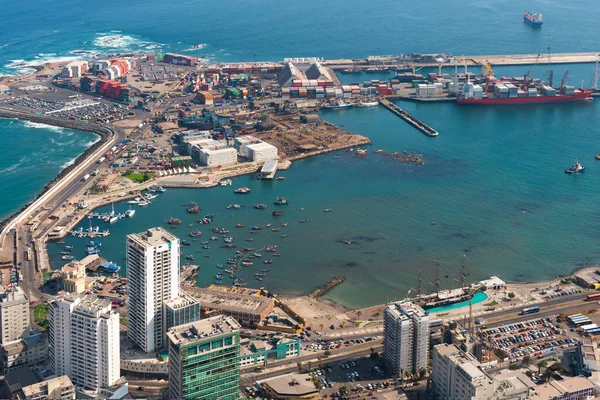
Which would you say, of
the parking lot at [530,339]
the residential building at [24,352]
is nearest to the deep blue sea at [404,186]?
the parking lot at [530,339]

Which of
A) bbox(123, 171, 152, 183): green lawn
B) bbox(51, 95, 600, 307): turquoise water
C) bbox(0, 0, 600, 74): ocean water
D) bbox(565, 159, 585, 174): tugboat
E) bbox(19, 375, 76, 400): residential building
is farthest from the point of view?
bbox(0, 0, 600, 74): ocean water

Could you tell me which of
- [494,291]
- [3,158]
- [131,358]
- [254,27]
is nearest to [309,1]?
[254,27]

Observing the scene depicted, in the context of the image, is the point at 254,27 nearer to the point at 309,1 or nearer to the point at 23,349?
the point at 309,1

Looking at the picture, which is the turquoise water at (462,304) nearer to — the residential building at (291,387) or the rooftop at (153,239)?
the residential building at (291,387)

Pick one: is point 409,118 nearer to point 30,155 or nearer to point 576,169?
point 576,169

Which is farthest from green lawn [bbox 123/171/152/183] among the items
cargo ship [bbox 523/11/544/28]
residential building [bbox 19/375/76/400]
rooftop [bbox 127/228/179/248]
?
cargo ship [bbox 523/11/544/28]

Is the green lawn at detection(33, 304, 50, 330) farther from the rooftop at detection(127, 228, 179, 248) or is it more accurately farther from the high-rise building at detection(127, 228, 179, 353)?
the rooftop at detection(127, 228, 179, 248)
